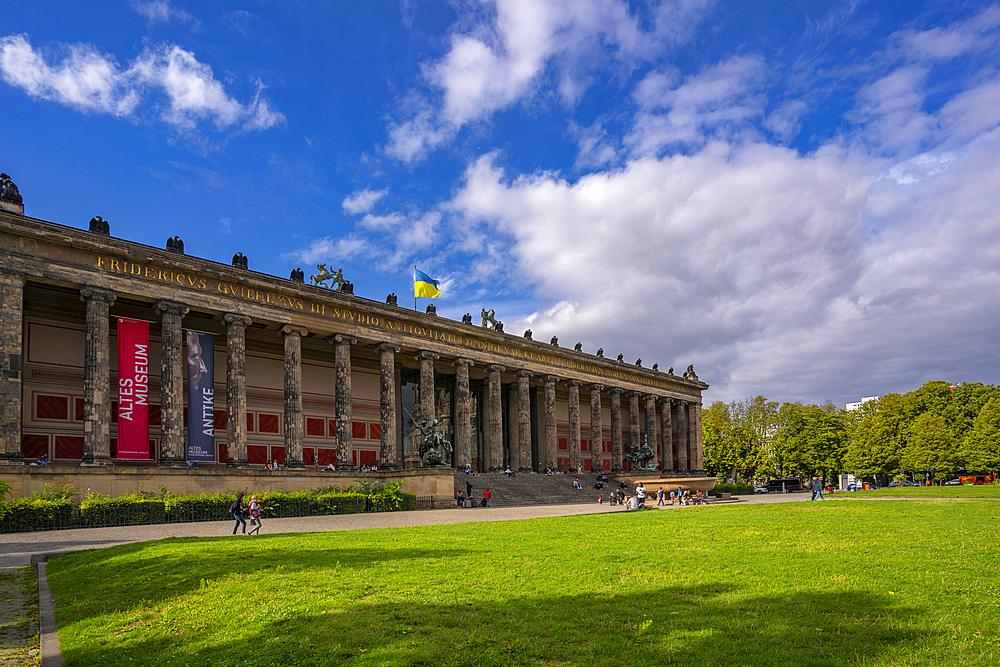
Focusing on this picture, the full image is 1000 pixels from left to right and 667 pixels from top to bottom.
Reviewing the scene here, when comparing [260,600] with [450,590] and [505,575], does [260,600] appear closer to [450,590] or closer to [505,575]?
[450,590]

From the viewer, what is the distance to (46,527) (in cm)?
2561

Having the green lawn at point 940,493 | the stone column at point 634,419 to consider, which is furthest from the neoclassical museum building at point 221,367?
the green lawn at point 940,493

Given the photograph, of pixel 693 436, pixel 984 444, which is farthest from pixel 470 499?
pixel 984 444

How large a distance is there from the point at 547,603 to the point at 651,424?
65720 millimetres

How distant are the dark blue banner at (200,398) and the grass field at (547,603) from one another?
813 inches

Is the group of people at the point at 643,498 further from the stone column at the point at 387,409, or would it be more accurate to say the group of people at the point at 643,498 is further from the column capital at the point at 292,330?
the column capital at the point at 292,330

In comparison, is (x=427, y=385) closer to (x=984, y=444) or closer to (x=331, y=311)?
(x=331, y=311)

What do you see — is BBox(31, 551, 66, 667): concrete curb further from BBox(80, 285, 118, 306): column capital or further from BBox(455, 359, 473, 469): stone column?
BBox(455, 359, 473, 469): stone column

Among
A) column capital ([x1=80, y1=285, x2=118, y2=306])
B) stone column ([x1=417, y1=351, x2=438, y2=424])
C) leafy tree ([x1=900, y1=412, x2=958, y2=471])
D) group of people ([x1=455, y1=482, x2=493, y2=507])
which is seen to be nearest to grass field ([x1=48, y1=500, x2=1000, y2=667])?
column capital ([x1=80, y1=285, x2=118, y2=306])

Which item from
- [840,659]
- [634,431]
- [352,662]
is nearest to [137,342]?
[352,662]

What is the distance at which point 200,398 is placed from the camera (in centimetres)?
3672

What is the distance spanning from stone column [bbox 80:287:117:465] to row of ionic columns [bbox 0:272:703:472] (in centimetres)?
4

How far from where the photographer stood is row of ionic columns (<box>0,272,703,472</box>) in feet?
102

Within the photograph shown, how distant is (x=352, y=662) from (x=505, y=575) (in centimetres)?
451
